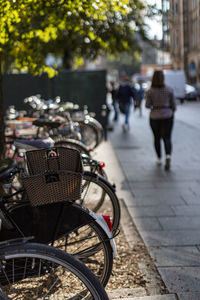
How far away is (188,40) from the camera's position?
54.9 metres

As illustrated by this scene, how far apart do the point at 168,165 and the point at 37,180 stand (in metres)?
5.77

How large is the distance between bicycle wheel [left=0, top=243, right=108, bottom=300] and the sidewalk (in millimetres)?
775

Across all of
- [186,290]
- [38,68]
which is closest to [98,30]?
[38,68]

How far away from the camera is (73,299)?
9.50ft

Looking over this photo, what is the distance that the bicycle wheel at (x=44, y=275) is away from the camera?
235 cm

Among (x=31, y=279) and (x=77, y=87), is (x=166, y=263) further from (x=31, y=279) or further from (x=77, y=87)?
(x=77, y=87)

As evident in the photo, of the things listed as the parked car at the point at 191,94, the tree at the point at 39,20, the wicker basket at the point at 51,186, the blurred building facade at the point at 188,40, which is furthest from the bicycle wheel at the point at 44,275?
the blurred building facade at the point at 188,40

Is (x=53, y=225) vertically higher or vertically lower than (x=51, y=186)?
lower

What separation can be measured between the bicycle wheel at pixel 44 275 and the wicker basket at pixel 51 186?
46 cm

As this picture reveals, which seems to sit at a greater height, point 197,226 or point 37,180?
point 37,180

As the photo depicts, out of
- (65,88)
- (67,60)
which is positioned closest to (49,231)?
(65,88)

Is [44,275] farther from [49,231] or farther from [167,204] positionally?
[167,204]

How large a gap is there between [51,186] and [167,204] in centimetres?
330

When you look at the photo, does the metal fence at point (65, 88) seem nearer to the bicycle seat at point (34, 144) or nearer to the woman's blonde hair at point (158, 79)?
the woman's blonde hair at point (158, 79)
